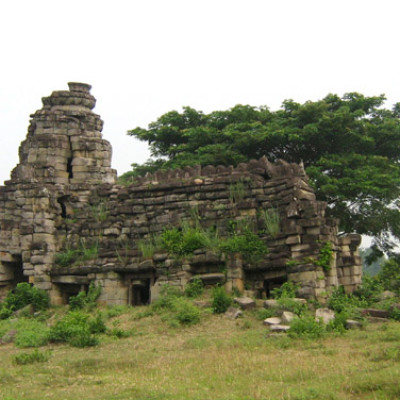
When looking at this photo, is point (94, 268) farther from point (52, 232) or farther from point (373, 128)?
point (373, 128)

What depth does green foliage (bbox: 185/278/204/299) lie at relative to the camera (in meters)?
14.3

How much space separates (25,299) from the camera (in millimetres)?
15977

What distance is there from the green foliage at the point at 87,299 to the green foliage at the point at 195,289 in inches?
104

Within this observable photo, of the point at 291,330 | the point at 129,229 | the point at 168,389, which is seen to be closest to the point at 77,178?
the point at 129,229

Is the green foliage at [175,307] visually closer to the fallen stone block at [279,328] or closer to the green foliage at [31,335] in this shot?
the fallen stone block at [279,328]

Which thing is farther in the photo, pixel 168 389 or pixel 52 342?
pixel 52 342

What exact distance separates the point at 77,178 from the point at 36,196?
1.75 m

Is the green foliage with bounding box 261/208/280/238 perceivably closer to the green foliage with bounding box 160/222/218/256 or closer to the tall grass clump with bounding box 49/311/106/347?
the green foliage with bounding box 160/222/218/256

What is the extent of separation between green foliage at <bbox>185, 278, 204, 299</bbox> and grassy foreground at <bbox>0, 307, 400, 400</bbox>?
1.90 meters

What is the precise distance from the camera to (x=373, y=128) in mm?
23625

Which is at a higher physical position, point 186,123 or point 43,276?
point 186,123

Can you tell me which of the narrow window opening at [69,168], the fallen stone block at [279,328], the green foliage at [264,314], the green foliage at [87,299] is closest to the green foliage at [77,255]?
the green foliage at [87,299]

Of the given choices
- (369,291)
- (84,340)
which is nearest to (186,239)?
(84,340)

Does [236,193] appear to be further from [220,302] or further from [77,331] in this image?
[77,331]
